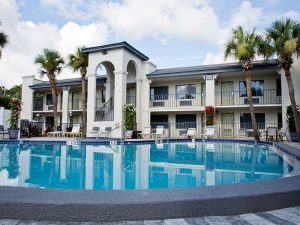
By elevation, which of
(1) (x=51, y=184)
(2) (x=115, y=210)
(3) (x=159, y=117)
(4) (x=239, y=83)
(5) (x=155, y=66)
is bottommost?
(1) (x=51, y=184)

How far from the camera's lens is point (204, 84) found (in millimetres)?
22078

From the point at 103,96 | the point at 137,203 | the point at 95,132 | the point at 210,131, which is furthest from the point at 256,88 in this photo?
the point at 137,203

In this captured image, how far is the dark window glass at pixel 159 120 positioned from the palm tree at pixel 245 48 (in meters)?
8.02

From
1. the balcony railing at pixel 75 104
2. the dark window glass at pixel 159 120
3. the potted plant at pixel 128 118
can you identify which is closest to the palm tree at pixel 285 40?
the potted plant at pixel 128 118

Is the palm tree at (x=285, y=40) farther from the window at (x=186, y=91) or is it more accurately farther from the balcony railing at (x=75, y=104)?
the balcony railing at (x=75, y=104)

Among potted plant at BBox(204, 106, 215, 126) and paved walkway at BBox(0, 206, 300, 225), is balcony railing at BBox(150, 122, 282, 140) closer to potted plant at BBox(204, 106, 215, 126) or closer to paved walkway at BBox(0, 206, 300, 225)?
potted plant at BBox(204, 106, 215, 126)

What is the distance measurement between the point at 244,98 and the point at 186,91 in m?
A: 4.89

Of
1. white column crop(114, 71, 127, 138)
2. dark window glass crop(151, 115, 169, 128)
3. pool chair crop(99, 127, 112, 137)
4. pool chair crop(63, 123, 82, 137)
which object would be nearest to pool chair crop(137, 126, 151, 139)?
white column crop(114, 71, 127, 138)

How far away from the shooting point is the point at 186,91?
22672 millimetres

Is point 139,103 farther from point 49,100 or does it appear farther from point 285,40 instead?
point 49,100

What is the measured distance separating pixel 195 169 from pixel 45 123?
23980mm

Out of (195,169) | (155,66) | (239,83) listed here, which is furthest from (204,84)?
(195,169)

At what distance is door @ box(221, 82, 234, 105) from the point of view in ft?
68.2

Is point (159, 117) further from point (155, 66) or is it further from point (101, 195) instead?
point (101, 195)
